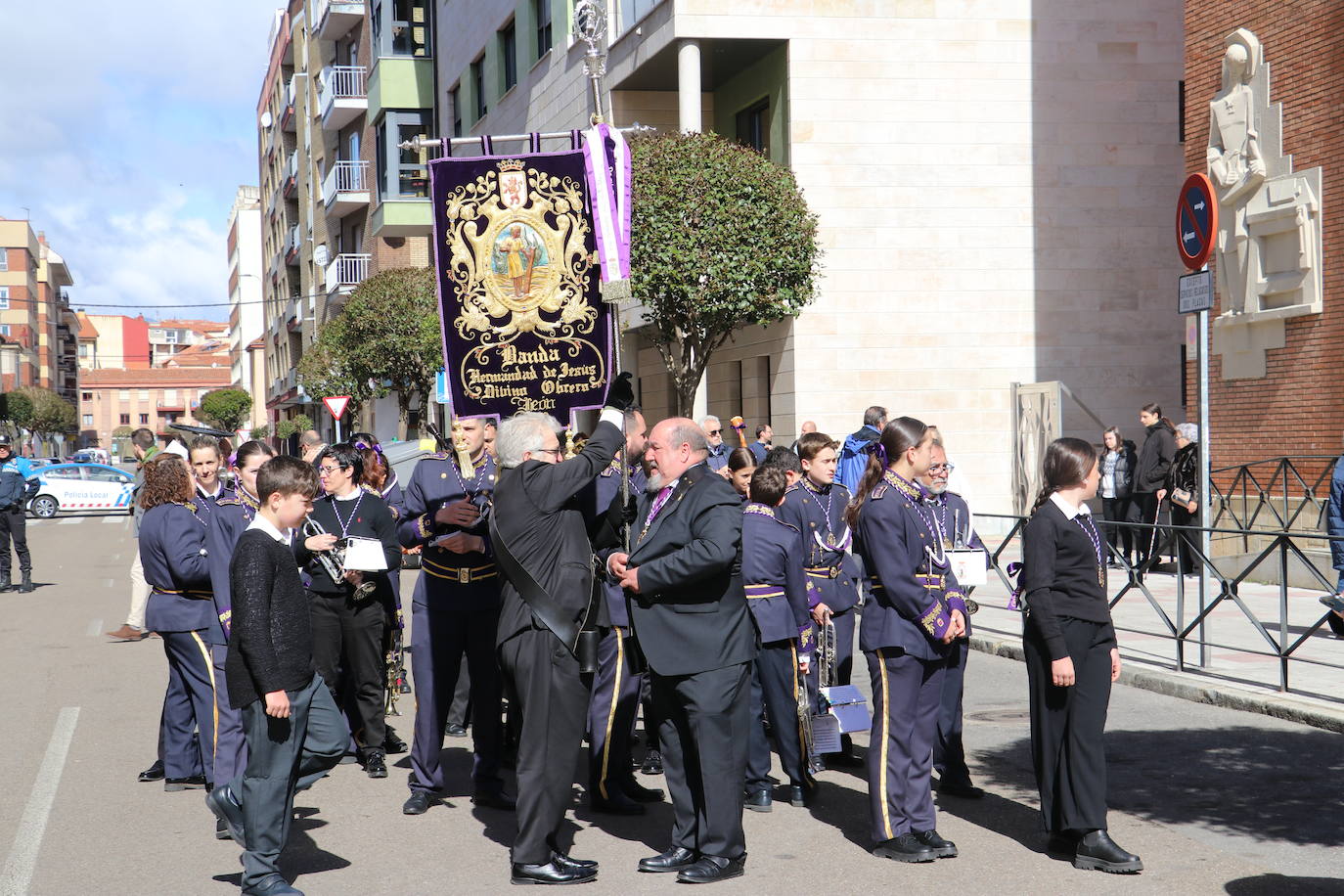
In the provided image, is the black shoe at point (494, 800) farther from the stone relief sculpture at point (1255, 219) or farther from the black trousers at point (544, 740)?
the stone relief sculpture at point (1255, 219)

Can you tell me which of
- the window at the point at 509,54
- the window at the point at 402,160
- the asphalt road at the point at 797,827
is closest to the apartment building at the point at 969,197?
the window at the point at 509,54

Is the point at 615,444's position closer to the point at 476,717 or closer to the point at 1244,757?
the point at 476,717

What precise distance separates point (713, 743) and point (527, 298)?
3611mm

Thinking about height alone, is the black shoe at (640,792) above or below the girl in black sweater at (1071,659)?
below

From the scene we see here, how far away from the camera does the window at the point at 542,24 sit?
2897cm

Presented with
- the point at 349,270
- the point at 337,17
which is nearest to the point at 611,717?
the point at 349,270

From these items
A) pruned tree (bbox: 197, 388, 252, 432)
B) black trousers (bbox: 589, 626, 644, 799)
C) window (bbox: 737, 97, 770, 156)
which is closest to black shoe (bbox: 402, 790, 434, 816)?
black trousers (bbox: 589, 626, 644, 799)

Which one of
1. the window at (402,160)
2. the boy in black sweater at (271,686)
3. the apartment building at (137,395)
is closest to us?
the boy in black sweater at (271,686)

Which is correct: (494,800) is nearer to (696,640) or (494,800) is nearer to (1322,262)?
(696,640)

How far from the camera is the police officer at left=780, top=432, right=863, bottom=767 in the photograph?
7668 millimetres

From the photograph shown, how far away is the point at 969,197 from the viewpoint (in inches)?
854

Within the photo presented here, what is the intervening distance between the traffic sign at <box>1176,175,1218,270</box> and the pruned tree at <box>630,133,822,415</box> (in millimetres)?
8812

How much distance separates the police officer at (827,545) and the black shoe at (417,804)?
219 centimetres

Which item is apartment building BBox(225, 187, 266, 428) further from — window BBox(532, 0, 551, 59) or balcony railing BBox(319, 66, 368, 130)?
window BBox(532, 0, 551, 59)
